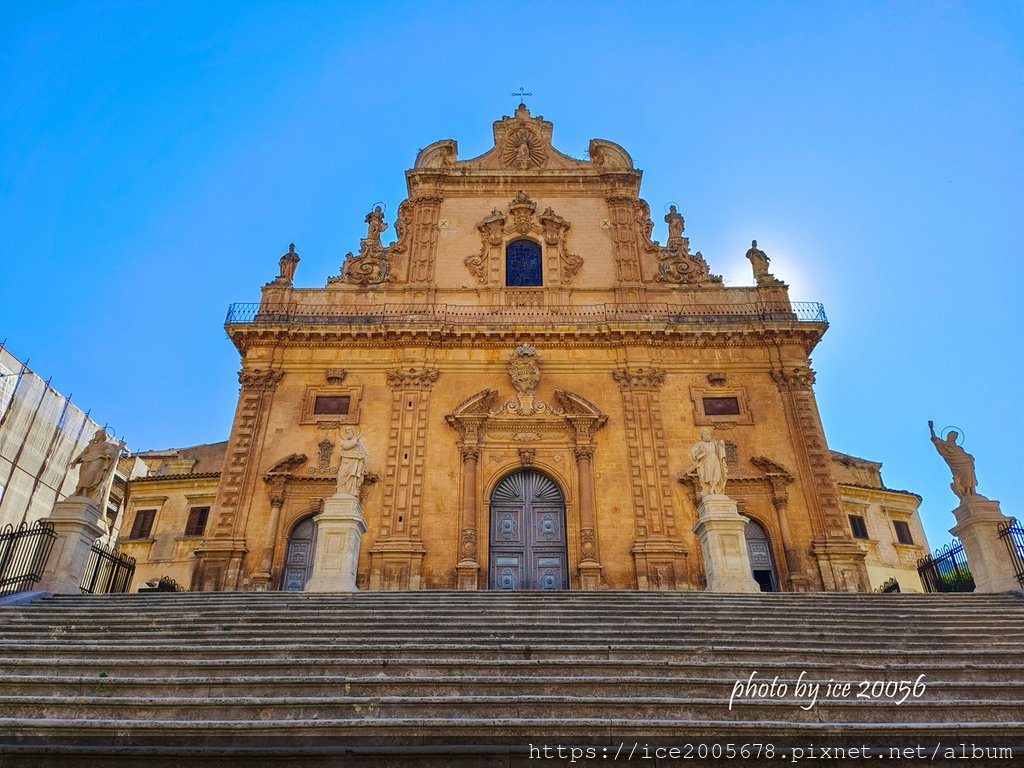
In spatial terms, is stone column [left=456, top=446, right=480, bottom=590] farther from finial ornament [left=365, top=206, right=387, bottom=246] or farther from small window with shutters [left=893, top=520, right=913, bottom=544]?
small window with shutters [left=893, top=520, right=913, bottom=544]

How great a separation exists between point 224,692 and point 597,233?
17.4 metres

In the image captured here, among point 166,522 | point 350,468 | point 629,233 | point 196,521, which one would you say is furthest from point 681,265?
point 166,522

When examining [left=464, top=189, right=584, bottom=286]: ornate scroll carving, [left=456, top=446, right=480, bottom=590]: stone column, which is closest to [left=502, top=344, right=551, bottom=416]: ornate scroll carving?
[left=456, top=446, right=480, bottom=590]: stone column

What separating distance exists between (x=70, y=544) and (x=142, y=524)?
Result: 17.9m

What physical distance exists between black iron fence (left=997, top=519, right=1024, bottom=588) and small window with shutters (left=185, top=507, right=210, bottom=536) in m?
25.4

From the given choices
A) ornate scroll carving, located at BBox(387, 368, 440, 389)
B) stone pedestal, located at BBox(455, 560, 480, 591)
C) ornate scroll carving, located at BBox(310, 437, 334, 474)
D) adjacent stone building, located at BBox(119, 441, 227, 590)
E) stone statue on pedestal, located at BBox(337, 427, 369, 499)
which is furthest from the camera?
adjacent stone building, located at BBox(119, 441, 227, 590)

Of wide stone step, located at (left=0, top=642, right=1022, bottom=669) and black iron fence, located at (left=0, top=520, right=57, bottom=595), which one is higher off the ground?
black iron fence, located at (left=0, top=520, right=57, bottom=595)

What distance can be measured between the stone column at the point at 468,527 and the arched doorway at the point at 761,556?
20.8 feet

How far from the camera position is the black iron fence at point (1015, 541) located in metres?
10.3

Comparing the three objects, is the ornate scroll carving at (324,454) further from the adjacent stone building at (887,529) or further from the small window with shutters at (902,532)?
the small window with shutters at (902,532)

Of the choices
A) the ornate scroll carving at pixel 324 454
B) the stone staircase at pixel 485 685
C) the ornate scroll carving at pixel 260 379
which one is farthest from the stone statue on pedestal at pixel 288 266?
the stone staircase at pixel 485 685

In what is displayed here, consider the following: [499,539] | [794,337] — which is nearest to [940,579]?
[794,337]

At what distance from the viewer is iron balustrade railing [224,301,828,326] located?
712 inches

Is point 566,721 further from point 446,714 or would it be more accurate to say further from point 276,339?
point 276,339
